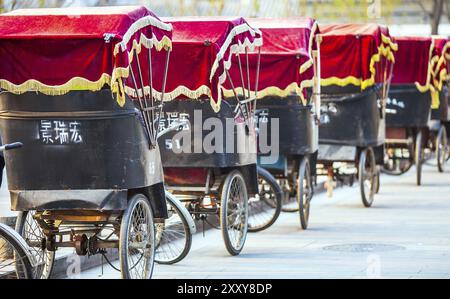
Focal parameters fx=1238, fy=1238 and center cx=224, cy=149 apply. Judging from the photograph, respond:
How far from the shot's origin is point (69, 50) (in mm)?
9328

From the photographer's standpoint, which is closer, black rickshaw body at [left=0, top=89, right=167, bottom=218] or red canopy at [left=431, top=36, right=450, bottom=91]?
black rickshaw body at [left=0, top=89, right=167, bottom=218]

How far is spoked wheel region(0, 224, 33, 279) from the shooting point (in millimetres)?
8484

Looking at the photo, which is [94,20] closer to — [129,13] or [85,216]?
[129,13]

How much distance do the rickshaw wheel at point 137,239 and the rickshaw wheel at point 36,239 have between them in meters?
0.69

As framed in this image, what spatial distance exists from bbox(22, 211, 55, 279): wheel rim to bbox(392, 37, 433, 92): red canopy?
10453 mm

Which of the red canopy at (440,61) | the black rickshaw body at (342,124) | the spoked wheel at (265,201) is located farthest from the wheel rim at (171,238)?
the red canopy at (440,61)

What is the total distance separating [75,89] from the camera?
365 inches

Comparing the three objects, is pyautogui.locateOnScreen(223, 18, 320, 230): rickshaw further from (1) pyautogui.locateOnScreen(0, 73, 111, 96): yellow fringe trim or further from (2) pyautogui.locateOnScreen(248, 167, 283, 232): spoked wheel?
(1) pyautogui.locateOnScreen(0, 73, 111, 96): yellow fringe trim

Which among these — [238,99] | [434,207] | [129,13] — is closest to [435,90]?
[434,207]

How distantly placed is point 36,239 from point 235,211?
8.84ft

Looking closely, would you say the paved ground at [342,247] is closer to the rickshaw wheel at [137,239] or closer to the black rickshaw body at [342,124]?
the black rickshaw body at [342,124]

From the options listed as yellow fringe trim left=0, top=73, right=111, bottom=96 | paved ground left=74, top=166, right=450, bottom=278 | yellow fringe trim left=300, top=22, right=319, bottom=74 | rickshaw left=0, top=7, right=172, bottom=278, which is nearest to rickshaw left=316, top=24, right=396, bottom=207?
paved ground left=74, top=166, right=450, bottom=278

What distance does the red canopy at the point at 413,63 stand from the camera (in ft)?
63.9

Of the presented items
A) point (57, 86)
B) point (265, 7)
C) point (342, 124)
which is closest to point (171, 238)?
point (57, 86)
